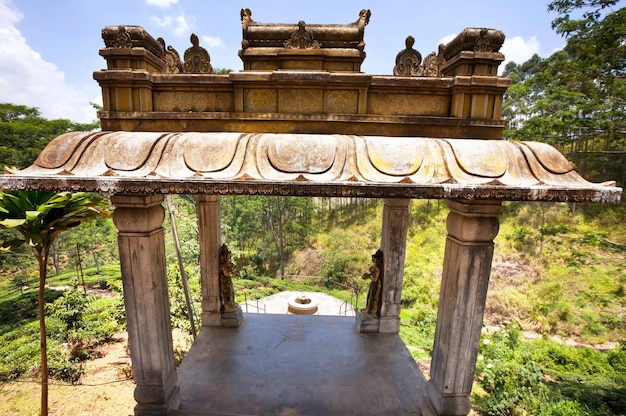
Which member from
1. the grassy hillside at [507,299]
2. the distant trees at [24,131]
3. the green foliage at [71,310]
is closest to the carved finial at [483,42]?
the grassy hillside at [507,299]

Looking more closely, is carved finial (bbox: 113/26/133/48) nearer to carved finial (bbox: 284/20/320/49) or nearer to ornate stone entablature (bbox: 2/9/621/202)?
ornate stone entablature (bbox: 2/9/621/202)

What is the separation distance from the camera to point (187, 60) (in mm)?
5082

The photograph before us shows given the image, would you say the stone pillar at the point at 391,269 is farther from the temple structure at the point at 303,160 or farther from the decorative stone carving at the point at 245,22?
the decorative stone carving at the point at 245,22

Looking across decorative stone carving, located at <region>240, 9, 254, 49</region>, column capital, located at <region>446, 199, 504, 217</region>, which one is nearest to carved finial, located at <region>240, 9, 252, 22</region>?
decorative stone carving, located at <region>240, 9, 254, 49</region>

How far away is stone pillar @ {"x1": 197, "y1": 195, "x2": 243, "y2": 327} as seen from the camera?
24.6 ft

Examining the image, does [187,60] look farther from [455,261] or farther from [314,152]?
[455,261]

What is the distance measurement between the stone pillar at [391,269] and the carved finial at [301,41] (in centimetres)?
400

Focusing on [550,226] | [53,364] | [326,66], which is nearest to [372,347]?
[326,66]

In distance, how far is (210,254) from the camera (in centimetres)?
768

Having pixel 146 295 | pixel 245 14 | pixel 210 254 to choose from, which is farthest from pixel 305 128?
pixel 210 254

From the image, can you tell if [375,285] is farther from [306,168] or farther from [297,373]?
[306,168]

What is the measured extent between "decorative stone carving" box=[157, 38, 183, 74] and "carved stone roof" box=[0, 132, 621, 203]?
84.0 inches

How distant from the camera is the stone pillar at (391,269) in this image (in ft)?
24.2

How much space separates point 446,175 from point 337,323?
240 inches
